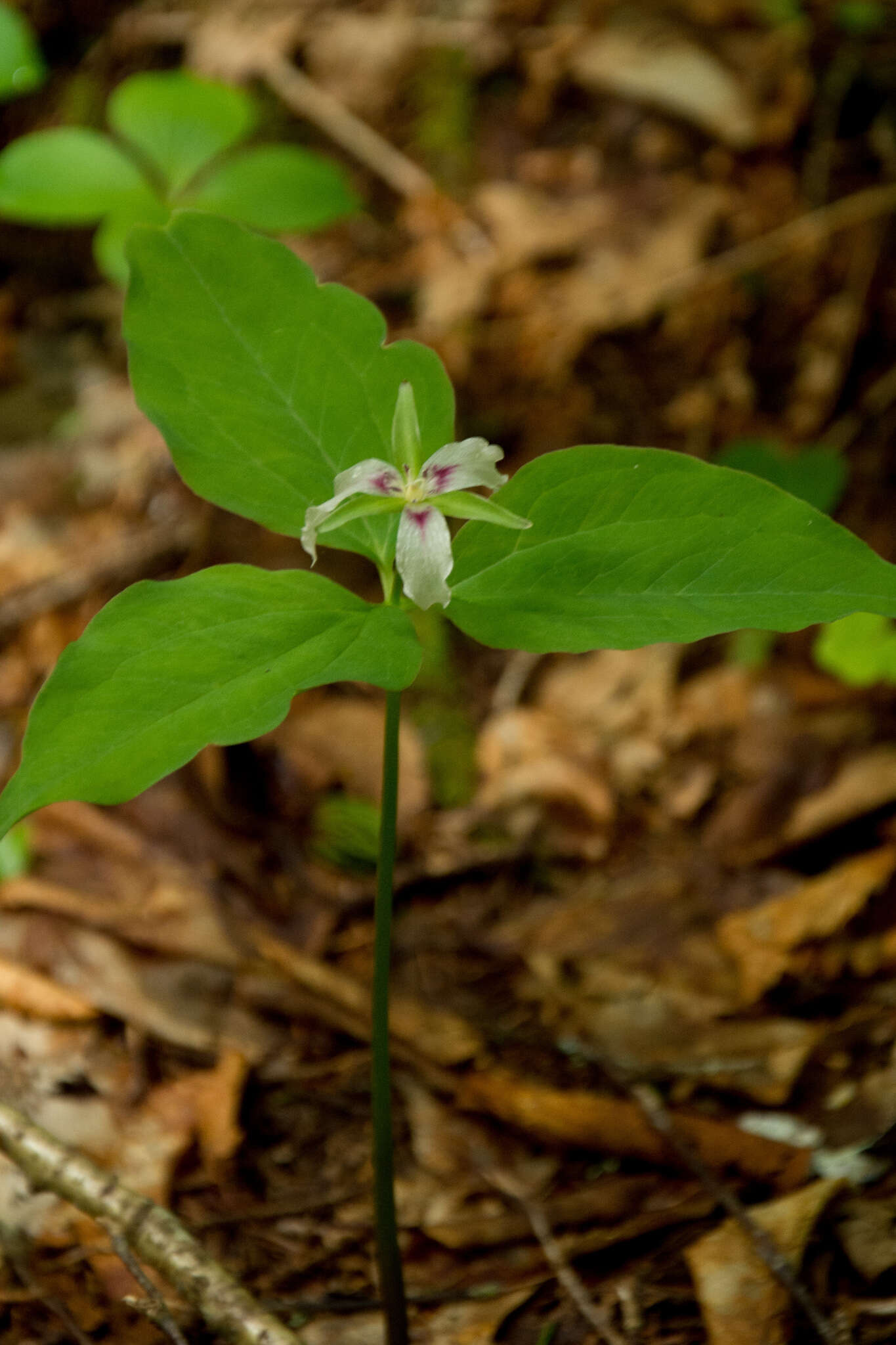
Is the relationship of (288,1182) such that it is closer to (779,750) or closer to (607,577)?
(607,577)

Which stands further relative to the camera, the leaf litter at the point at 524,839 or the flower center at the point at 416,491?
the leaf litter at the point at 524,839

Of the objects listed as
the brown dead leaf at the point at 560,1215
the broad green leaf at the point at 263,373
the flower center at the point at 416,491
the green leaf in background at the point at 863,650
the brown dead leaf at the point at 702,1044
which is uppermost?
the green leaf in background at the point at 863,650

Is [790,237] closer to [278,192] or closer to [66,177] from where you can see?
[278,192]

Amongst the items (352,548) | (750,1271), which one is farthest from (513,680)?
(750,1271)

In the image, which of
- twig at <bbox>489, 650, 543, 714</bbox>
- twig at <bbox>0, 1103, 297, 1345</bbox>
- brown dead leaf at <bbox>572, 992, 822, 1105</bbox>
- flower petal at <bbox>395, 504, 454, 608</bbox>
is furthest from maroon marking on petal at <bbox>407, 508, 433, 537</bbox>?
twig at <bbox>489, 650, 543, 714</bbox>

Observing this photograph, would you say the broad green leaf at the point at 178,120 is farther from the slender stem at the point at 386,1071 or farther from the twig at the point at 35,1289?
the twig at the point at 35,1289

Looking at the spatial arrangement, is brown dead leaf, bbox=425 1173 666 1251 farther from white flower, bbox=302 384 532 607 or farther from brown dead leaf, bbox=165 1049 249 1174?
white flower, bbox=302 384 532 607

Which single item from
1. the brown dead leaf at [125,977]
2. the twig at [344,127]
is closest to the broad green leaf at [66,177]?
the twig at [344,127]
